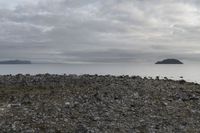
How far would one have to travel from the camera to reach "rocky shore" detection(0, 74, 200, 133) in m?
19.1

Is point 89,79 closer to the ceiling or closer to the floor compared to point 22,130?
closer to the ceiling

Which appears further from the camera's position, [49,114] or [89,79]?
[89,79]

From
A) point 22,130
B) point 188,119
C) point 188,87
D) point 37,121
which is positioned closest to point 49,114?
point 37,121

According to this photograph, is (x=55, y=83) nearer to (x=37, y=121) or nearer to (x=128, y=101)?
(x=128, y=101)

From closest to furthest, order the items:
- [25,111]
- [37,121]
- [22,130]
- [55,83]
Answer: [22,130], [37,121], [25,111], [55,83]

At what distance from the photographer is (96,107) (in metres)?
22.2

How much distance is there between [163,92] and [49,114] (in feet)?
33.1

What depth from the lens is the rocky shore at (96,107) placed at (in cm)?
1908

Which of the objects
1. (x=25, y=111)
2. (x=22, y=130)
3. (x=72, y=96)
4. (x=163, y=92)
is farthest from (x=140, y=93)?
(x=22, y=130)

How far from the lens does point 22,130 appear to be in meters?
18.0

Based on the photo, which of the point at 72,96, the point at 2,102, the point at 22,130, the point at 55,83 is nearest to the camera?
the point at 22,130

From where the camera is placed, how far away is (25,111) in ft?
67.9

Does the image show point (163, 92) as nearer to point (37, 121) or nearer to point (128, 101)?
point (128, 101)

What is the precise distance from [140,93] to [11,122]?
34.3ft
